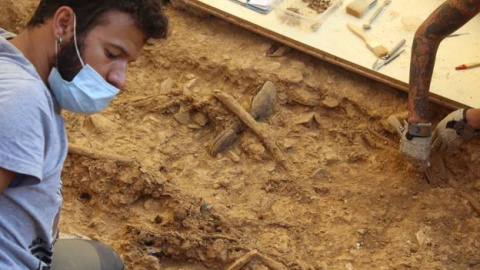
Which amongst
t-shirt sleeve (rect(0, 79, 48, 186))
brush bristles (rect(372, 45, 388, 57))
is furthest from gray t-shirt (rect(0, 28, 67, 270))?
brush bristles (rect(372, 45, 388, 57))

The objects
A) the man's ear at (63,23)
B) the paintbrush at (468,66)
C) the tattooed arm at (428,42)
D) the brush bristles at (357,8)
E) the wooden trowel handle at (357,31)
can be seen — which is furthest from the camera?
the brush bristles at (357,8)

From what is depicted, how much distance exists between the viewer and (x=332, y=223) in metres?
3.36

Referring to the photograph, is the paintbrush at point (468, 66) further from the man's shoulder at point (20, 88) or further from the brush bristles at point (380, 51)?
the man's shoulder at point (20, 88)

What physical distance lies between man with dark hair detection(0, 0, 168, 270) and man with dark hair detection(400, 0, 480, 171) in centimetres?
175

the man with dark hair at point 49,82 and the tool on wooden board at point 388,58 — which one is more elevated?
the man with dark hair at point 49,82

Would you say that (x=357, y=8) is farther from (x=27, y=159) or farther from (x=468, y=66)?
(x=27, y=159)

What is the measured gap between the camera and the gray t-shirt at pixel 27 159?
170 centimetres

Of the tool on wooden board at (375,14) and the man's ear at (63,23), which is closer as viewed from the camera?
the man's ear at (63,23)

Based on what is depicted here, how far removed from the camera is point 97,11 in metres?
1.90

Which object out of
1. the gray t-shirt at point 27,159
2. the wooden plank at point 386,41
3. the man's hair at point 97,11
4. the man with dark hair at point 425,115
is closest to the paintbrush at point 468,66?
the wooden plank at point 386,41

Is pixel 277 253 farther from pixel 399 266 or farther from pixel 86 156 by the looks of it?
pixel 86 156

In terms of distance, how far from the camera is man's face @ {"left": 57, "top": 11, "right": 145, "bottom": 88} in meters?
1.93

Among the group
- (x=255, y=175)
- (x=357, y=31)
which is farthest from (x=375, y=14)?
(x=255, y=175)

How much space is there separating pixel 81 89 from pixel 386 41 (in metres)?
2.61
